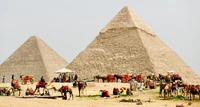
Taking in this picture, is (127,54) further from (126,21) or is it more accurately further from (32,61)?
(32,61)

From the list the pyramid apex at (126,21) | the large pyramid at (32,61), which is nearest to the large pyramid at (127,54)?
the pyramid apex at (126,21)

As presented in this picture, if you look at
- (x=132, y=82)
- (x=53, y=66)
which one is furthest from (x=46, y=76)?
(x=132, y=82)

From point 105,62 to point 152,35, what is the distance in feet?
38.4

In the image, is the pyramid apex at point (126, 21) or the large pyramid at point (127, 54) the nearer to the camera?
the large pyramid at point (127, 54)

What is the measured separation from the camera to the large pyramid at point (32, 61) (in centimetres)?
8975

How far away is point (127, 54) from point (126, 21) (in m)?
8.08

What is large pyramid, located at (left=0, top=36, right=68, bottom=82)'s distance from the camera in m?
89.8

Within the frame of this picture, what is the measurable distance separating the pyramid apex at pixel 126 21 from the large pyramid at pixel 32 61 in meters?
20.6

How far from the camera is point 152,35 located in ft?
238

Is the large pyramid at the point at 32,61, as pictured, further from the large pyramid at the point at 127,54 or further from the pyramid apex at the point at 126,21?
the large pyramid at the point at 127,54

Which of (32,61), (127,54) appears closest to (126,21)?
(127,54)

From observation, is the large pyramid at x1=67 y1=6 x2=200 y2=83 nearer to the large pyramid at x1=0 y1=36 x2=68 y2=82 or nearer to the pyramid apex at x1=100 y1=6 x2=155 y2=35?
the pyramid apex at x1=100 y1=6 x2=155 y2=35

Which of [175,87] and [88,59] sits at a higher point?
[88,59]

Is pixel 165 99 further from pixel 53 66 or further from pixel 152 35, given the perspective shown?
pixel 53 66
